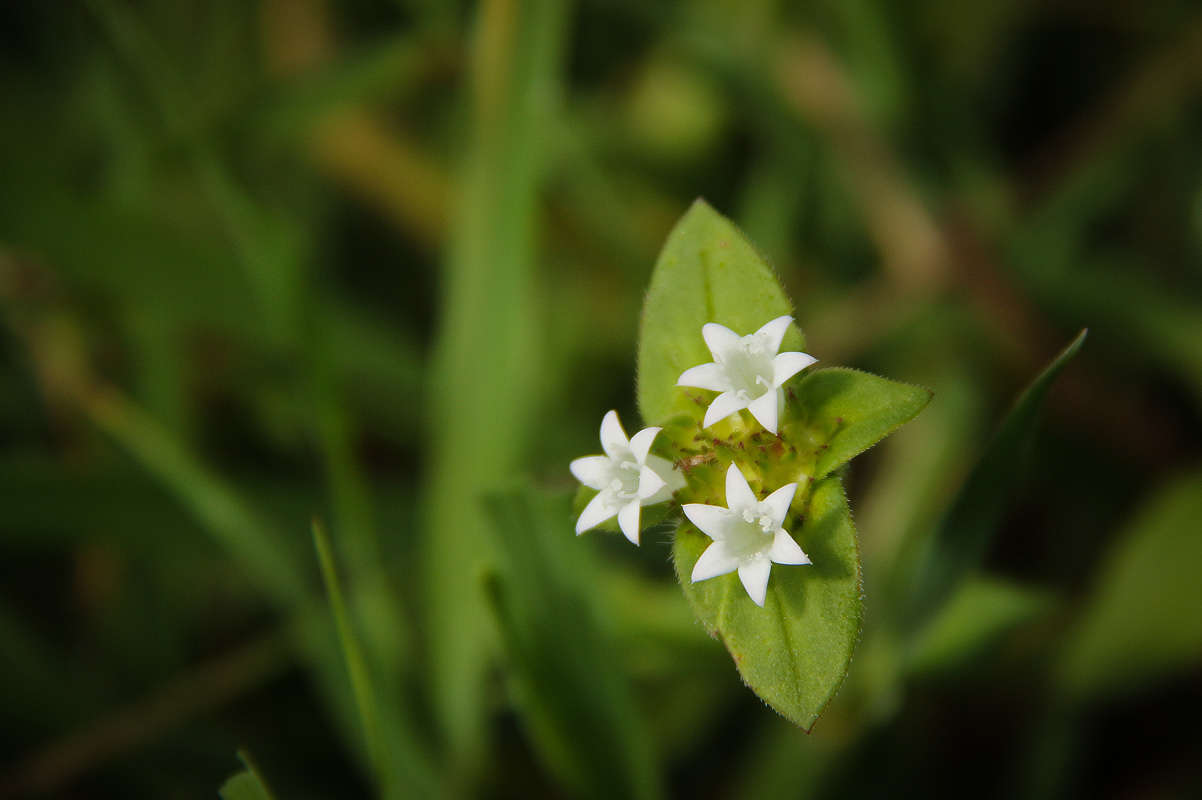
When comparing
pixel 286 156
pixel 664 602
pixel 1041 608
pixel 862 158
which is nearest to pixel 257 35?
pixel 286 156

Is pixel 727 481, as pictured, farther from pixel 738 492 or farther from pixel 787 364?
pixel 787 364

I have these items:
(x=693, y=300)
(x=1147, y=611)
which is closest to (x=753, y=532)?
(x=693, y=300)

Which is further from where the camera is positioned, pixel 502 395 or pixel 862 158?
pixel 862 158

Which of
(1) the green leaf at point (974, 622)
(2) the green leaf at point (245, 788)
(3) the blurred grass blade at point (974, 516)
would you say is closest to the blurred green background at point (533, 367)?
(1) the green leaf at point (974, 622)

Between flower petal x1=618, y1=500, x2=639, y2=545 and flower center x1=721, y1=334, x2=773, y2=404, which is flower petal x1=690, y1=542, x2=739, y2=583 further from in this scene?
flower center x1=721, y1=334, x2=773, y2=404

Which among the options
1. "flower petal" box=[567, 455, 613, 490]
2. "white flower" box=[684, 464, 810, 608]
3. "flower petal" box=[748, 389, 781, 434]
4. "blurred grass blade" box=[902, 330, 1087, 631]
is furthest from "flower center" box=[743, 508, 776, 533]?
"blurred grass blade" box=[902, 330, 1087, 631]

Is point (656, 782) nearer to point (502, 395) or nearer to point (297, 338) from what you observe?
point (502, 395)
